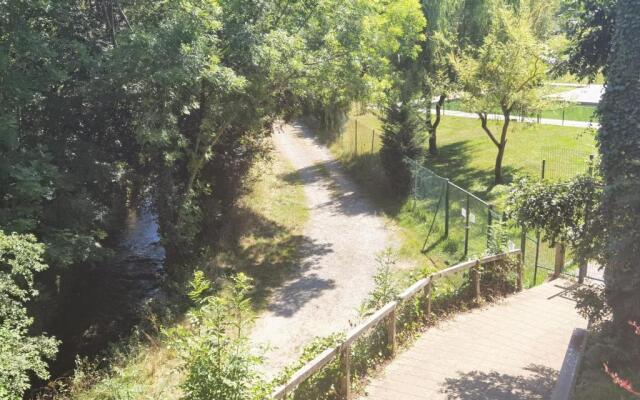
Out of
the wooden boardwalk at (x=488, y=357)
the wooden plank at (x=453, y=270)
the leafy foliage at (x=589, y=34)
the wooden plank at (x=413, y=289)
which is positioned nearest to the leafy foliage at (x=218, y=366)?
the wooden boardwalk at (x=488, y=357)

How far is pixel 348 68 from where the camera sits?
19000 millimetres

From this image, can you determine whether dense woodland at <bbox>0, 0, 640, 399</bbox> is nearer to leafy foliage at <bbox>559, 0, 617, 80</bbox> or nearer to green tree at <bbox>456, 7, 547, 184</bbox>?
leafy foliage at <bbox>559, 0, 617, 80</bbox>

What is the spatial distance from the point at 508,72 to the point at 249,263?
1392 cm

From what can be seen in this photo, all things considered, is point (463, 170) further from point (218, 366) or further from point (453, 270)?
point (218, 366)

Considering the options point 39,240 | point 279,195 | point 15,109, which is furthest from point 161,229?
point 279,195

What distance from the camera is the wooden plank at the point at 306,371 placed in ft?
22.1

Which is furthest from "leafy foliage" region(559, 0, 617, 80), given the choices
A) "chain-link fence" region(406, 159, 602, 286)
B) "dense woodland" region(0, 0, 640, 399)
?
"chain-link fence" region(406, 159, 602, 286)

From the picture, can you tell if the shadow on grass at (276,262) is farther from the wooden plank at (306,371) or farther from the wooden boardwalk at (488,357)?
the wooden plank at (306,371)

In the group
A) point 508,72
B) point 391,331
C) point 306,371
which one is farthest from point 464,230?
point 306,371

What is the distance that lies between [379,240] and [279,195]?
274 inches

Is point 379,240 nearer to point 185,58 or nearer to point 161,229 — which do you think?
point 161,229

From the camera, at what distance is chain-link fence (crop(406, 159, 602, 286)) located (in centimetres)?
1602

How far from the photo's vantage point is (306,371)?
7164 mm

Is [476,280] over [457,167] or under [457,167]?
over
